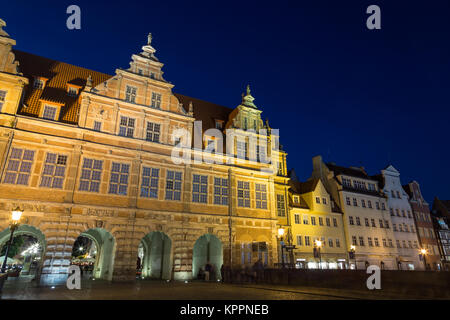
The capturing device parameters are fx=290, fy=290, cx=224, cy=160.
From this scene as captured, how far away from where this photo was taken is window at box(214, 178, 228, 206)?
29.4 meters

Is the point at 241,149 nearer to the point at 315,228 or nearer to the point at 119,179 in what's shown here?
the point at 119,179

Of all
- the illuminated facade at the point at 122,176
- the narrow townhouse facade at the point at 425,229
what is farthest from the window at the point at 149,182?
the narrow townhouse facade at the point at 425,229

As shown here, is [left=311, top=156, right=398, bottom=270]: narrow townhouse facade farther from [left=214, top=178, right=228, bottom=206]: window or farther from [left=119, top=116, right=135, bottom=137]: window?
[left=119, top=116, right=135, bottom=137]: window

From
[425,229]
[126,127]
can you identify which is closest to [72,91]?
[126,127]

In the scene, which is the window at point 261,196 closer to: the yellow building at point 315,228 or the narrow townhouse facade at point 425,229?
the yellow building at point 315,228

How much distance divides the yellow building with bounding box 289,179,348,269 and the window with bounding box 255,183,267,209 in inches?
264

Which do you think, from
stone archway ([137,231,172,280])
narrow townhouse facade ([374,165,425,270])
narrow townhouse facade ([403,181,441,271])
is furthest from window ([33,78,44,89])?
narrow townhouse facade ([403,181,441,271])

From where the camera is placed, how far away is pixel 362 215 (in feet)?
145

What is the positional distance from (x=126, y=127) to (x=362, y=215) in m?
36.7

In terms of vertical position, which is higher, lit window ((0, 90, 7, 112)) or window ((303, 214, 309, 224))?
lit window ((0, 90, 7, 112))

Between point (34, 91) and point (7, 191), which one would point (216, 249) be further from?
point (34, 91)

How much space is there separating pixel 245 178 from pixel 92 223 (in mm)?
15751
